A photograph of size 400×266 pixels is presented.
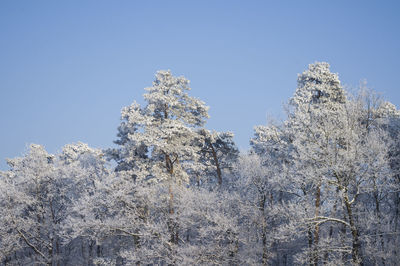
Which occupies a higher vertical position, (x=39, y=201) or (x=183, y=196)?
(x=183, y=196)

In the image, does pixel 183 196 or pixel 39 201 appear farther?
pixel 39 201

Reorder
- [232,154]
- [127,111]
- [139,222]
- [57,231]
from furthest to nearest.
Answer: [232,154] < [57,231] < [127,111] < [139,222]

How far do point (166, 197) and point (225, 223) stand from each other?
569 cm

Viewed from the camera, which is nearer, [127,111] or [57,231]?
[127,111]

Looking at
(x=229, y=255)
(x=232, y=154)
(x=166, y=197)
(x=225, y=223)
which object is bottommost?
(x=229, y=255)

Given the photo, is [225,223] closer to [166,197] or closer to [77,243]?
[166,197]

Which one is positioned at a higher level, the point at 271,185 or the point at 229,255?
A: the point at 271,185

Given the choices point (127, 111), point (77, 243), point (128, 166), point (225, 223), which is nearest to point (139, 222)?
point (128, 166)

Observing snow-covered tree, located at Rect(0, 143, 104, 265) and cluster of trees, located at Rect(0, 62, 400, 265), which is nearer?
cluster of trees, located at Rect(0, 62, 400, 265)

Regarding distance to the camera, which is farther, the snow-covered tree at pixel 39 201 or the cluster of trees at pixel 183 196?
the snow-covered tree at pixel 39 201

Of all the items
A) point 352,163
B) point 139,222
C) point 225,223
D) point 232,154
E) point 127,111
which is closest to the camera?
point 352,163

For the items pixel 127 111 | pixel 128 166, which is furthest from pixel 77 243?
pixel 127 111

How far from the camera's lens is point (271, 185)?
92.2ft

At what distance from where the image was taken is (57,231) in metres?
34.0
